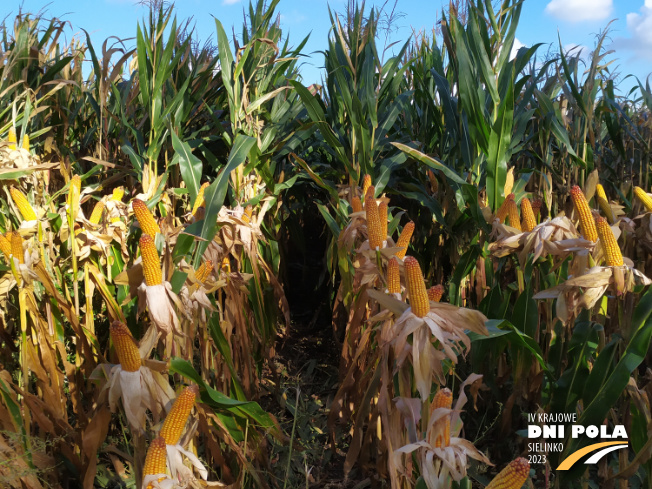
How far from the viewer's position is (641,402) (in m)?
1.53

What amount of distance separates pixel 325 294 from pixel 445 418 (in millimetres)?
3259

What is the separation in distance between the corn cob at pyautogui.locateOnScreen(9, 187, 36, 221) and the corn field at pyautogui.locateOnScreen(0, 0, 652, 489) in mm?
11

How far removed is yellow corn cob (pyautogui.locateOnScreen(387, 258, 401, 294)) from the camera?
4.60 ft

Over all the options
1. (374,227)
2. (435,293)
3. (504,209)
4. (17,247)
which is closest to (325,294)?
(504,209)

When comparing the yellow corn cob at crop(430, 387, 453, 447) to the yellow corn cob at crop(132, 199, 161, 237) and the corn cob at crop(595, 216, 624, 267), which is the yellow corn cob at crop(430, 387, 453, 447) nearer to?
the corn cob at crop(595, 216, 624, 267)

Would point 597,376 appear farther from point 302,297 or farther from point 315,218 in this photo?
point 315,218

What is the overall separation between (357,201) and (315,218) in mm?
2687

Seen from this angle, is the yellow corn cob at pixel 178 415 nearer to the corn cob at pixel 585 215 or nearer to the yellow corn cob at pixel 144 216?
the yellow corn cob at pixel 144 216

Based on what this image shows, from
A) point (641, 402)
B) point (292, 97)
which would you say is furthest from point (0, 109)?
point (641, 402)

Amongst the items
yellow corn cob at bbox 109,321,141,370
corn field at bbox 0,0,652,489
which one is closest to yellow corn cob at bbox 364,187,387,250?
corn field at bbox 0,0,652,489

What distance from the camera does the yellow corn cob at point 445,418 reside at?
1.13 meters

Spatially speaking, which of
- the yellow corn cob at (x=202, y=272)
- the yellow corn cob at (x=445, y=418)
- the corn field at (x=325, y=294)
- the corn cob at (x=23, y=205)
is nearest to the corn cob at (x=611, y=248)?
the corn field at (x=325, y=294)

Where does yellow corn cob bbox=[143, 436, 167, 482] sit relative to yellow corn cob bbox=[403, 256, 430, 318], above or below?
below

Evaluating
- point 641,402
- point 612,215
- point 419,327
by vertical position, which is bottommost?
point 641,402
